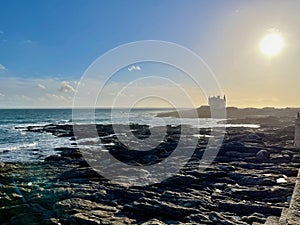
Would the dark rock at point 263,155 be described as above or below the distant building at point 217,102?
below

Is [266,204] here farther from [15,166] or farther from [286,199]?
[15,166]

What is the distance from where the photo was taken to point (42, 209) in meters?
10.9

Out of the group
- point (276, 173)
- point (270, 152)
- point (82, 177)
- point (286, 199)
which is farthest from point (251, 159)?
point (82, 177)

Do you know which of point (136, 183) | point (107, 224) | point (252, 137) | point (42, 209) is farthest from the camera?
point (252, 137)

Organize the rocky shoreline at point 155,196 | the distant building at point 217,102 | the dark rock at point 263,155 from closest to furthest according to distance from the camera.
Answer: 1. the rocky shoreline at point 155,196
2. the dark rock at point 263,155
3. the distant building at point 217,102

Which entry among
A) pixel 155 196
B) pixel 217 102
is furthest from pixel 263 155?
pixel 217 102

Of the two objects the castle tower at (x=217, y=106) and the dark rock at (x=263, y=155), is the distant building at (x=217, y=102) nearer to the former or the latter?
the castle tower at (x=217, y=106)

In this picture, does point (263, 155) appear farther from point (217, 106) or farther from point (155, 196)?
point (217, 106)

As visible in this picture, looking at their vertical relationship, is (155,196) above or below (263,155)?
below

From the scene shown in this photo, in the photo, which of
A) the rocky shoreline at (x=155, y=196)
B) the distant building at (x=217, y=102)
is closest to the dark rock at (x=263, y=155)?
the rocky shoreline at (x=155, y=196)

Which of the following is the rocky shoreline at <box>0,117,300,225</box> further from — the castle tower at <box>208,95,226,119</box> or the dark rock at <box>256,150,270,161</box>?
the castle tower at <box>208,95,226,119</box>

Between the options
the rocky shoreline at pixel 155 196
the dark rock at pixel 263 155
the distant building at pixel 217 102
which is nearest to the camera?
the rocky shoreline at pixel 155 196

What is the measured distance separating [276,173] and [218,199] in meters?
5.48

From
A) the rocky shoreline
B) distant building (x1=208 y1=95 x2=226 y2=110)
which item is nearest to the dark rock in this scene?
the rocky shoreline
